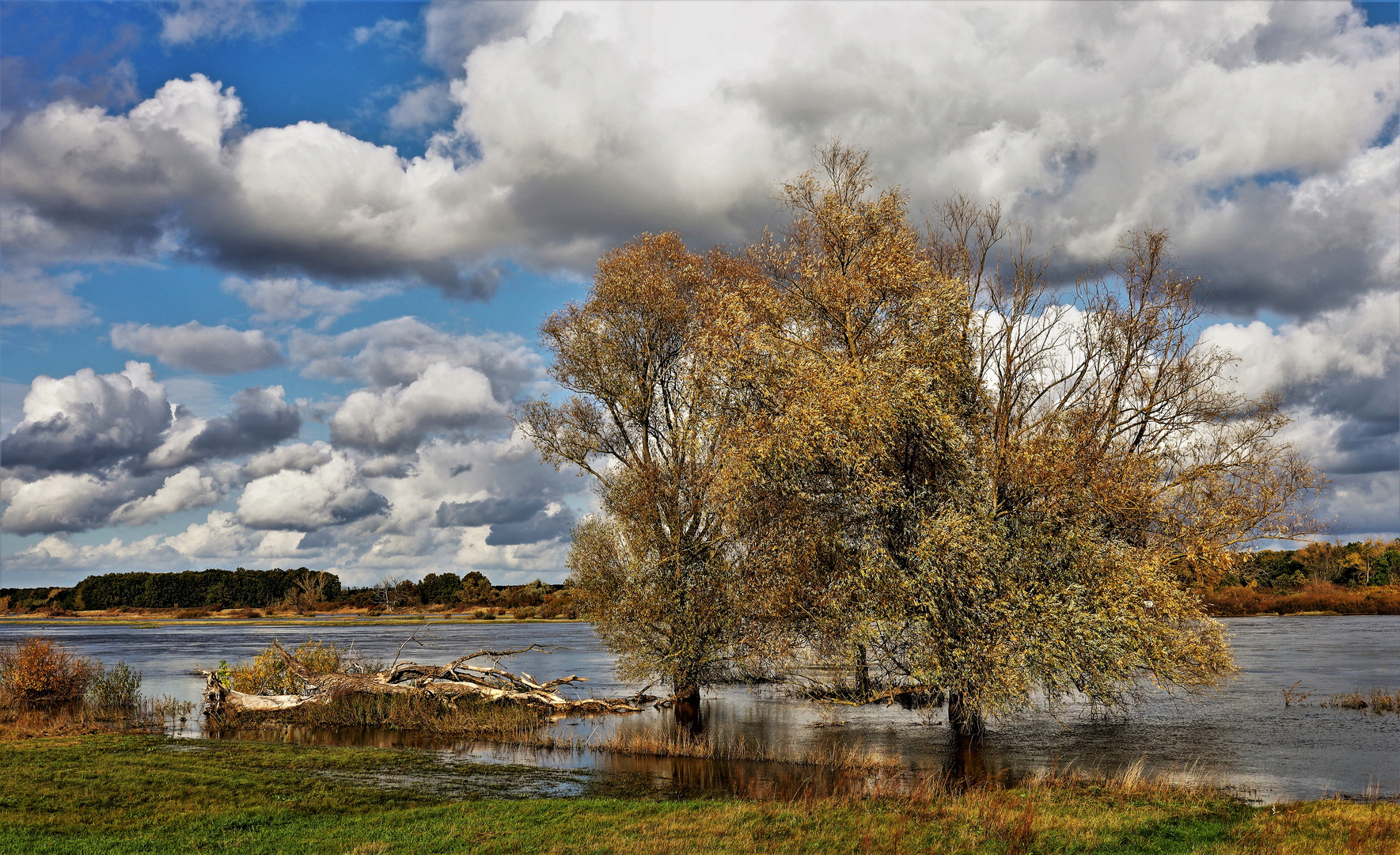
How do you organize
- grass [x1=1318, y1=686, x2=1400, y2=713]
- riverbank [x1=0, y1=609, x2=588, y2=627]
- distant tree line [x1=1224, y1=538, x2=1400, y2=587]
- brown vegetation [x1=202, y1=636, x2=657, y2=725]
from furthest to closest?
riverbank [x1=0, y1=609, x2=588, y2=627]
distant tree line [x1=1224, y1=538, x2=1400, y2=587]
brown vegetation [x1=202, y1=636, x2=657, y2=725]
grass [x1=1318, y1=686, x2=1400, y2=713]

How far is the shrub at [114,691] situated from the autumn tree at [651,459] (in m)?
20.5

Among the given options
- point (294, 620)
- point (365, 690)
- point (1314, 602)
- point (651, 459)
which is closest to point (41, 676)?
point (365, 690)

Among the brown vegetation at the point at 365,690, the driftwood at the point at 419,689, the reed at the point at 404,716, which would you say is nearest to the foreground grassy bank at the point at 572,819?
the reed at the point at 404,716

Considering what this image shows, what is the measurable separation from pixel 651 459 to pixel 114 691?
86.2ft

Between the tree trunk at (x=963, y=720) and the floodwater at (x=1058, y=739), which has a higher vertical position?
the tree trunk at (x=963, y=720)

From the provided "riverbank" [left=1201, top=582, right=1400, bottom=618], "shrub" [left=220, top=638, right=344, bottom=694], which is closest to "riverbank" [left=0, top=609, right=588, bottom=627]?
"riverbank" [left=1201, top=582, right=1400, bottom=618]

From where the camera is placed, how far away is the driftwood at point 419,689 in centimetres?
3772

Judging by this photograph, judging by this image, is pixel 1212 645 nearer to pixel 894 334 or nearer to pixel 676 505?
pixel 894 334

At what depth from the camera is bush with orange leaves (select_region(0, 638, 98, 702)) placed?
39.3 metres

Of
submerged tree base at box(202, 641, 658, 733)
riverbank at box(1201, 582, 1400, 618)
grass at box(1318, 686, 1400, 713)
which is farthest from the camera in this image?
riverbank at box(1201, 582, 1400, 618)

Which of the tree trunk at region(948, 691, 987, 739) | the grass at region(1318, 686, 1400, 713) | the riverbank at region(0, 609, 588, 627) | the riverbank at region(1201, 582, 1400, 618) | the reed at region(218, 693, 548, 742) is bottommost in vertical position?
the riverbank at region(0, 609, 588, 627)

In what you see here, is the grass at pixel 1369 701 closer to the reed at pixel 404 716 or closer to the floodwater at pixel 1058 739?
the floodwater at pixel 1058 739

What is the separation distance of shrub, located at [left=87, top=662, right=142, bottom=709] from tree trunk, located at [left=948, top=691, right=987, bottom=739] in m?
34.6

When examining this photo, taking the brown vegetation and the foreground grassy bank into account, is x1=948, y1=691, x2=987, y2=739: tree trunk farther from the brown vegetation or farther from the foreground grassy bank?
the brown vegetation
